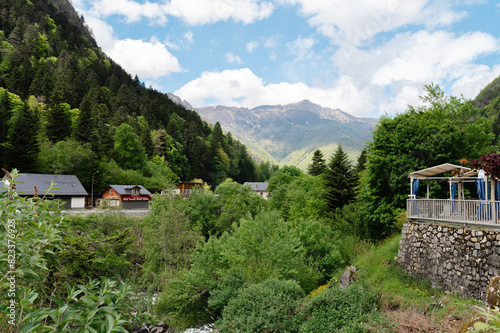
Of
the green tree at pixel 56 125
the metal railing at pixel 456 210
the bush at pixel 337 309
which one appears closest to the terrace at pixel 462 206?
the metal railing at pixel 456 210

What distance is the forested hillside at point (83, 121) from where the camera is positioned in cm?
4897

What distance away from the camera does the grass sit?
8.08 meters

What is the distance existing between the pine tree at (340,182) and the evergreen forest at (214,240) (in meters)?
0.11

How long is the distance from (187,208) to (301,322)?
25258mm

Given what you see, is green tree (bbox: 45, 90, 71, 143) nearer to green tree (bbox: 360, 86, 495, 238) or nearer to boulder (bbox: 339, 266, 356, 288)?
green tree (bbox: 360, 86, 495, 238)

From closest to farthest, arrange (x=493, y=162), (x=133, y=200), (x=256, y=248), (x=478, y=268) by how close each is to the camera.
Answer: (x=478, y=268), (x=493, y=162), (x=256, y=248), (x=133, y=200)

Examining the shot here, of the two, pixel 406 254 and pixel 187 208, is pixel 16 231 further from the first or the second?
pixel 187 208

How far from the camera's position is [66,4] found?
484 ft

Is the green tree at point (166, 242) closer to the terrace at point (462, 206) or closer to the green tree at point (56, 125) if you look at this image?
the terrace at point (462, 206)

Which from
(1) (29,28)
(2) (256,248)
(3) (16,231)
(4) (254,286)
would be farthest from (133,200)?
(1) (29,28)

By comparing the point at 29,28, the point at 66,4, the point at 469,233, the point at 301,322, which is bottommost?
the point at 301,322

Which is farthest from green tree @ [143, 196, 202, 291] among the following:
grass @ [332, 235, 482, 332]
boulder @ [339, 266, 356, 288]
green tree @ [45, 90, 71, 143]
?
green tree @ [45, 90, 71, 143]

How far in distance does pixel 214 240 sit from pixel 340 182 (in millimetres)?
14381

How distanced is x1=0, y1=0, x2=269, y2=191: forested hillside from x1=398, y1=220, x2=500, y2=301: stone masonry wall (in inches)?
1829
